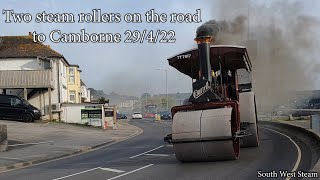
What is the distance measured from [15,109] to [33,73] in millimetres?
5059

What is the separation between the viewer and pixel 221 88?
1603 centimetres

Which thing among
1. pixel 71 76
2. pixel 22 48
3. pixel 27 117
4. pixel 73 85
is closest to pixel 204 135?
pixel 27 117

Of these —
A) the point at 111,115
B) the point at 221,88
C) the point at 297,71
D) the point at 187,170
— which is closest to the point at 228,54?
the point at 221,88

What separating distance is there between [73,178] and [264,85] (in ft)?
67.3

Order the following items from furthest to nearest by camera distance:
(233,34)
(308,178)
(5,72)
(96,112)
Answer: (96,112) → (5,72) → (233,34) → (308,178)

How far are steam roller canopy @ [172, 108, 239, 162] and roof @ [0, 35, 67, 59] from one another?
3132cm

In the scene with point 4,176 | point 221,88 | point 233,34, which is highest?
point 233,34

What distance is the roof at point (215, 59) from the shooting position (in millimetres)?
15117

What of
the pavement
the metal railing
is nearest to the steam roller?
the pavement

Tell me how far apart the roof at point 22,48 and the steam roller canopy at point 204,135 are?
103ft

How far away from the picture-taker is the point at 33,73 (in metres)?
40.5

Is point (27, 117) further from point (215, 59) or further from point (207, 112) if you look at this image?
point (207, 112)

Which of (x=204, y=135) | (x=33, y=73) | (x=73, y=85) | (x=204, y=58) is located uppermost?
(x=33, y=73)

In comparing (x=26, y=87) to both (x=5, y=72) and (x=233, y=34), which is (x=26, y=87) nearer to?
(x=5, y=72)
